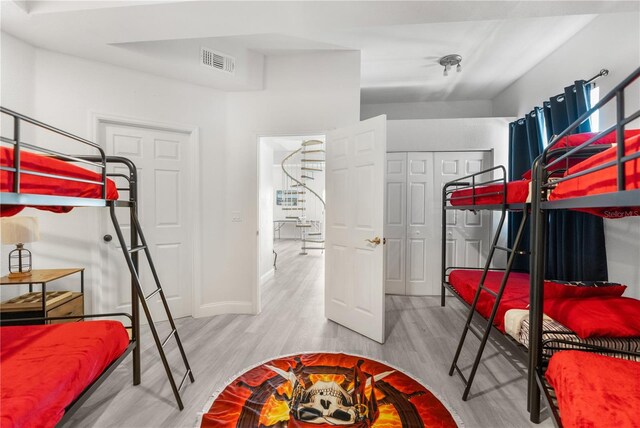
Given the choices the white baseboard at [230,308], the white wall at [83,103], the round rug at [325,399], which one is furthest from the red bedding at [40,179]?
the white baseboard at [230,308]

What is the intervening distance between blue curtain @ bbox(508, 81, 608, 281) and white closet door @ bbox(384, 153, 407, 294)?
54.1 inches

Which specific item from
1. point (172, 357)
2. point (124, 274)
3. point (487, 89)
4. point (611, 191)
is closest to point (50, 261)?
point (124, 274)

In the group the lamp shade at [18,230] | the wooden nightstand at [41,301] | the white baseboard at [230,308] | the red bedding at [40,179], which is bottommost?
the white baseboard at [230,308]

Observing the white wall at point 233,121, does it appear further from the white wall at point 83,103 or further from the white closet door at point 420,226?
the white closet door at point 420,226

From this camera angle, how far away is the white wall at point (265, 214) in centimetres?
418

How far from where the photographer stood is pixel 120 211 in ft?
8.51

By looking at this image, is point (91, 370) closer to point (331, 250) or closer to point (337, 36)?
point (331, 250)

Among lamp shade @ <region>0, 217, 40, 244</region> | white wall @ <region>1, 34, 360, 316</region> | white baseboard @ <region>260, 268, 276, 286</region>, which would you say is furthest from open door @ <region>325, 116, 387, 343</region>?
lamp shade @ <region>0, 217, 40, 244</region>

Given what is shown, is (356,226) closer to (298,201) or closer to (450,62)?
(450,62)

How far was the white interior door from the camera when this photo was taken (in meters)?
2.56

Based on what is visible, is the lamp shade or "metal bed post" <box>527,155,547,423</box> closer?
"metal bed post" <box>527,155,547,423</box>

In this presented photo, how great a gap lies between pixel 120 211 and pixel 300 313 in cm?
217

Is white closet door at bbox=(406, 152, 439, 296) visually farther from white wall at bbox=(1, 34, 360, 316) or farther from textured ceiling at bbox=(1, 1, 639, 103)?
white wall at bbox=(1, 34, 360, 316)

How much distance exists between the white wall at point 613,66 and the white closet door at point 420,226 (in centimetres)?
155
